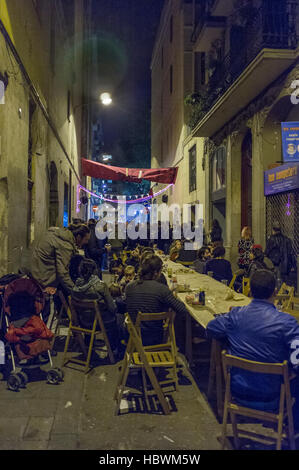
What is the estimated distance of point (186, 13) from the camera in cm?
1984

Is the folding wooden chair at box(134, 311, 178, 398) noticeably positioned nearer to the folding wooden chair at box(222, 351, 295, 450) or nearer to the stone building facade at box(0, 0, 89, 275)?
the folding wooden chair at box(222, 351, 295, 450)

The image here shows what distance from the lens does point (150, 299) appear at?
182 inches

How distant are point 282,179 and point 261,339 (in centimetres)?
765

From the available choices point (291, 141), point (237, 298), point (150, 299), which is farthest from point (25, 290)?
point (291, 141)

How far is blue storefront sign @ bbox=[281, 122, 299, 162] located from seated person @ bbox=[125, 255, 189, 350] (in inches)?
207

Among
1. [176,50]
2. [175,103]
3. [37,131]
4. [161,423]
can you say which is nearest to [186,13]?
[176,50]

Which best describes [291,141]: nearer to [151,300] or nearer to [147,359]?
[151,300]

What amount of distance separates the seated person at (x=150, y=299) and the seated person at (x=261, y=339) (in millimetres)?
1296

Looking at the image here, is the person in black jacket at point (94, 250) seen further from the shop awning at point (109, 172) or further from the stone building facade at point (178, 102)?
the stone building facade at point (178, 102)

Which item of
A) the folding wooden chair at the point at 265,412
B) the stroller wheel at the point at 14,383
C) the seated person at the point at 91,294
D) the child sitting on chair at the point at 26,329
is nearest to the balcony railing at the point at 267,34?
the seated person at the point at 91,294
